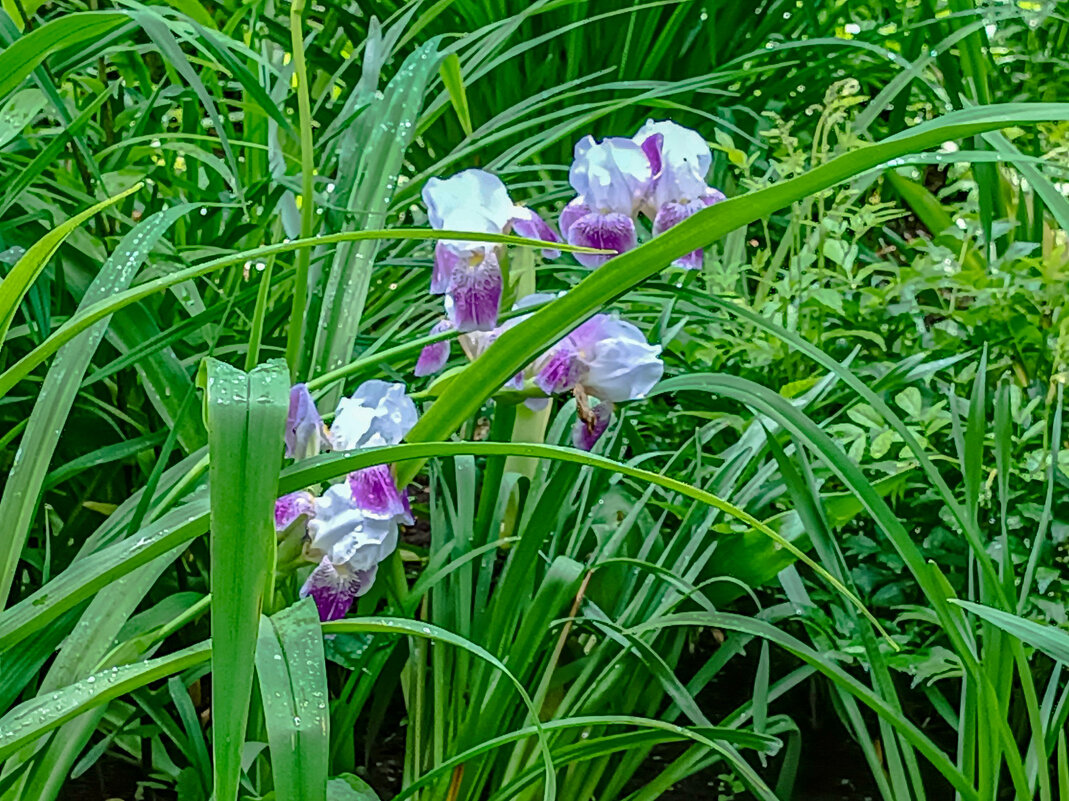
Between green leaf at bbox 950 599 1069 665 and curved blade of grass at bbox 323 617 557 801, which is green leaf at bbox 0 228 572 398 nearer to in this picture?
curved blade of grass at bbox 323 617 557 801

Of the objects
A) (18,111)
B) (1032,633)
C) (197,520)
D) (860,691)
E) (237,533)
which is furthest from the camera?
(18,111)

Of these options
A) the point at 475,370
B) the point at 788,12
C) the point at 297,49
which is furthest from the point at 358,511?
the point at 788,12

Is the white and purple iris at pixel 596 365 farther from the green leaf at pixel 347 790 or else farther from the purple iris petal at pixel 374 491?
the green leaf at pixel 347 790

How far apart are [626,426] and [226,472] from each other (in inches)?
25.5

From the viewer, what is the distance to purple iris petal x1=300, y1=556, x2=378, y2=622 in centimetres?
61

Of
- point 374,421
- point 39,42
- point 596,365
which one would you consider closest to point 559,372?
point 596,365

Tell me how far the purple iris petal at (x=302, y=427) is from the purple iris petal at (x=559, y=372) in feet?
0.49

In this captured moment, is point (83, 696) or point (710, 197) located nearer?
point (83, 696)

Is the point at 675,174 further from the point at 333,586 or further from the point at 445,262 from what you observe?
the point at 333,586

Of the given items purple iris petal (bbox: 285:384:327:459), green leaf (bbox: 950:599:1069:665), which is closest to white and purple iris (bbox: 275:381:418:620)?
purple iris petal (bbox: 285:384:327:459)

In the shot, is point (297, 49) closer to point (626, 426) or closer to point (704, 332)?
point (626, 426)

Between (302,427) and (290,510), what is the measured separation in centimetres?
4

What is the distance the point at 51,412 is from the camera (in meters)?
0.71

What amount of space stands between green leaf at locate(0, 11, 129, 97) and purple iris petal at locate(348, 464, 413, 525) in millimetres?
288
